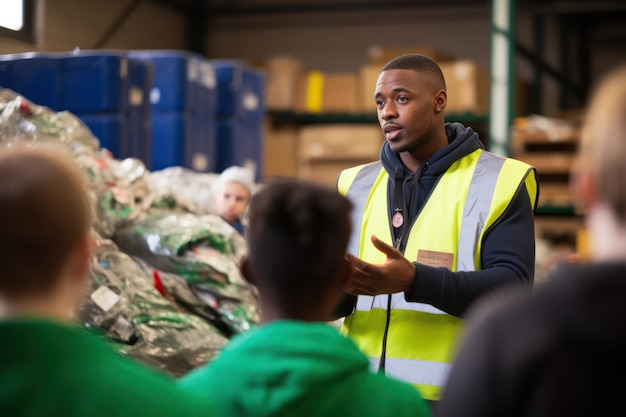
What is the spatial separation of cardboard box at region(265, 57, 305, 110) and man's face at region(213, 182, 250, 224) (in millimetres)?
6125

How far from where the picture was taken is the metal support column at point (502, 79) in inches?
389

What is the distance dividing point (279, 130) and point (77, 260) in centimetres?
1062

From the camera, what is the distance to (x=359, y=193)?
2.75 metres

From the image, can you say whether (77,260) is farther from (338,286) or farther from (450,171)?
(450,171)

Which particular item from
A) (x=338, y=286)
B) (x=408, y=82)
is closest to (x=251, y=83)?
(x=408, y=82)

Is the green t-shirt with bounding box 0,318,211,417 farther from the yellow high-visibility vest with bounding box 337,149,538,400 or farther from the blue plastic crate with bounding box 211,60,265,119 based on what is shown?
the blue plastic crate with bounding box 211,60,265,119

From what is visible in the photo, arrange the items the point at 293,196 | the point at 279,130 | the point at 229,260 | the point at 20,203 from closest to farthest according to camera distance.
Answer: the point at 20,203, the point at 293,196, the point at 229,260, the point at 279,130

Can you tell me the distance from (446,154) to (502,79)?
296 inches

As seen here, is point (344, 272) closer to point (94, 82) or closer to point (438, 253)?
point (438, 253)

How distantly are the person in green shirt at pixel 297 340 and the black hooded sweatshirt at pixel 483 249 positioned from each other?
2.43 ft

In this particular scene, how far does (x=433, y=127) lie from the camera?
2.70m

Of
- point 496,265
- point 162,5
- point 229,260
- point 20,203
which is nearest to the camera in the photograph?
point 20,203

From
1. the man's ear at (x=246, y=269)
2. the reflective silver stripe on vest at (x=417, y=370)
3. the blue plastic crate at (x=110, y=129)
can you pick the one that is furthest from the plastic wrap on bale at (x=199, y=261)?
the man's ear at (x=246, y=269)

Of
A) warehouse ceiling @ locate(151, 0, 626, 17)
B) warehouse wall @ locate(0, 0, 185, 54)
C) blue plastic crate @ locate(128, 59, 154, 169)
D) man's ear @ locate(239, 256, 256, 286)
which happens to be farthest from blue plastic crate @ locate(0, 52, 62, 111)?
warehouse ceiling @ locate(151, 0, 626, 17)
